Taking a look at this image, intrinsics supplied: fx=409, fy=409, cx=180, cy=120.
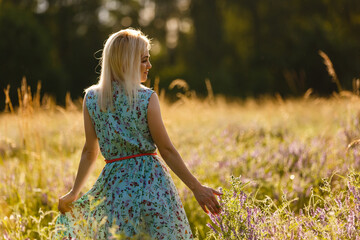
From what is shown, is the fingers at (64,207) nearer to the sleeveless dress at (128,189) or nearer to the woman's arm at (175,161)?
the sleeveless dress at (128,189)

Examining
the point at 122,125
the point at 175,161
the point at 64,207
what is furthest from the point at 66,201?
the point at 175,161

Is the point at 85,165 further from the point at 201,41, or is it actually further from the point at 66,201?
the point at 201,41

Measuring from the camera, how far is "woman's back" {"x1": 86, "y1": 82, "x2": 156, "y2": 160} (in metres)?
2.40

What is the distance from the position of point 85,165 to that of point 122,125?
38cm

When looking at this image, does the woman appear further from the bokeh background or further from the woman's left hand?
the bokeh background

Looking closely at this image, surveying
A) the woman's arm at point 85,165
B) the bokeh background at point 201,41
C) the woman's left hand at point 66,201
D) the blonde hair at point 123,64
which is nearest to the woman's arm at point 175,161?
the blonde hair at point 123,64

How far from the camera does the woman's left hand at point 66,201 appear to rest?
8.31 ft

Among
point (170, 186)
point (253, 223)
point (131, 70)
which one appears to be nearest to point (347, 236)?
point (253, 223)

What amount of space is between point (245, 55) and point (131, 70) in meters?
28.3

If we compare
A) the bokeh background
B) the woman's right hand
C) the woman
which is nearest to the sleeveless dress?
the woman

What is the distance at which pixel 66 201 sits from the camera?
2.54 metres

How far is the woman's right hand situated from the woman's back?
1.28 feet

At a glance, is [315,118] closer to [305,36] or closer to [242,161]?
[242,161]

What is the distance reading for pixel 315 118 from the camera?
9.91 m
